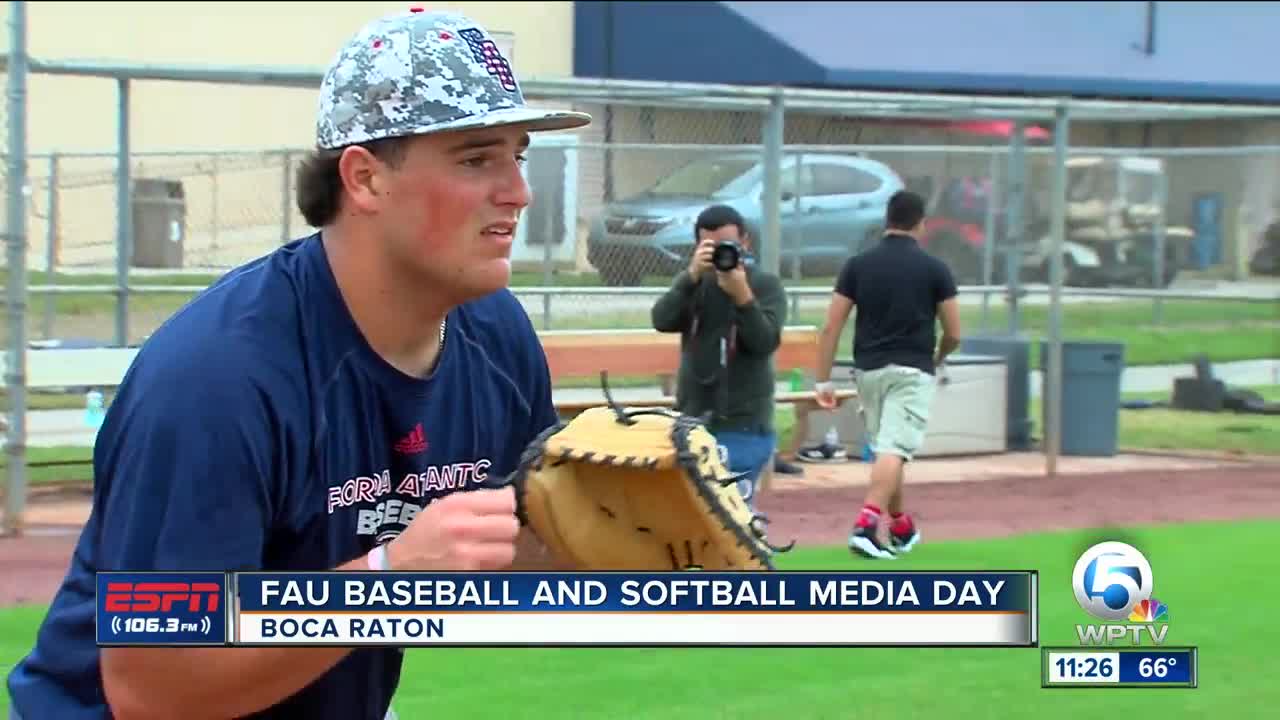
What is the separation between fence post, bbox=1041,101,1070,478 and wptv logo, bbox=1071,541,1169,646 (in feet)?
26.8

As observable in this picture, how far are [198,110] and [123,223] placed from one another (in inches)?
459

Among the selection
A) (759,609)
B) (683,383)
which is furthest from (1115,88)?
(759,609)

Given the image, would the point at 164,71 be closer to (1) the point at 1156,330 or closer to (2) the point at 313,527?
(2) the point at 313,527

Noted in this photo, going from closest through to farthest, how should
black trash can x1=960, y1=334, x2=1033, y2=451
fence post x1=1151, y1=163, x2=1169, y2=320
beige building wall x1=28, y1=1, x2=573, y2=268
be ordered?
1. beige building wall x1=28, y1=1, x2=573, y2=268
2. black trash can x1=960, y1=334, x2=1033, y2=451
3. fence post x1=1151, y1=163, x2=1169, y2=320

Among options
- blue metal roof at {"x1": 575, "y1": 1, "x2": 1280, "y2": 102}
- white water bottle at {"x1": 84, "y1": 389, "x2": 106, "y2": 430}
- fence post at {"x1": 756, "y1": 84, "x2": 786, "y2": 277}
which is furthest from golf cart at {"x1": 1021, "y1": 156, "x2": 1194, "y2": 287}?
blue metal roof at {"x1": 575, "y1": 1, "x2": 1280, "y2": 102}

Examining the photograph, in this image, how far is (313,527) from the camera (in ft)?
8.34

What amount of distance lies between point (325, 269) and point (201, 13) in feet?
81.4

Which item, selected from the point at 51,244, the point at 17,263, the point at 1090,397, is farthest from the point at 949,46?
the point at 17,263

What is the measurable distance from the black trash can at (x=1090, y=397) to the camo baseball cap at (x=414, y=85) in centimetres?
1196

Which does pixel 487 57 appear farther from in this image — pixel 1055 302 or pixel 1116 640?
pixel 1055 302

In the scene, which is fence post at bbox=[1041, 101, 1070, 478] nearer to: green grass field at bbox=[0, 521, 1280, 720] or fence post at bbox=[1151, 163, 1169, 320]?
fence post at bbox=[1151, 163, 1169, 320]

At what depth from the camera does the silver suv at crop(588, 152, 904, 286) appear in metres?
12.7

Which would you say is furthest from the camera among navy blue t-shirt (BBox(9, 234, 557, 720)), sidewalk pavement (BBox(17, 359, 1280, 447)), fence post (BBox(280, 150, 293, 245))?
sidewalk pavement (BBox(17, 359, 1280, 447))

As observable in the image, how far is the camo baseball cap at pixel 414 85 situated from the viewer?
8.34 feet
